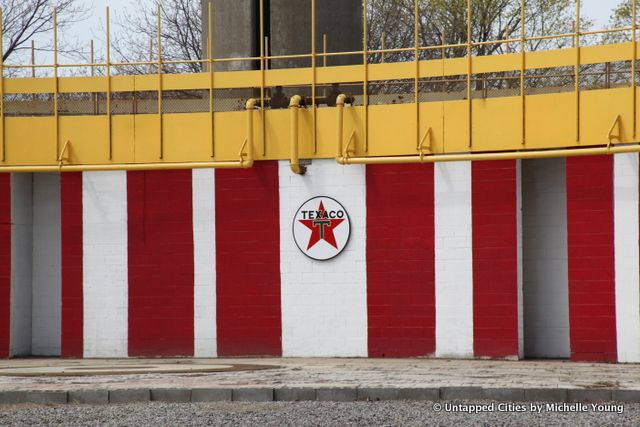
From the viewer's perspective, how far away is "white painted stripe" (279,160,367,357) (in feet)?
68.1

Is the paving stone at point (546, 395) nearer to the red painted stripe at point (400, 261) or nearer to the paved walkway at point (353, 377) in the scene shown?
the paved walkway at point (353, 377)

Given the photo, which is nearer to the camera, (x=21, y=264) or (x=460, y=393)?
(x=460, y=393)

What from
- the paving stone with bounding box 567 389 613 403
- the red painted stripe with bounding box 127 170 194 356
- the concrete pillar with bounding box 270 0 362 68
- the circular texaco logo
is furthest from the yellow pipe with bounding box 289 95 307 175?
the paving stone with bounding box 567 389 613 403

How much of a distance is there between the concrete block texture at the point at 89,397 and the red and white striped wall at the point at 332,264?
572cm

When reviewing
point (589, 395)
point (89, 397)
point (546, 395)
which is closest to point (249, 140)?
point (89, 397)

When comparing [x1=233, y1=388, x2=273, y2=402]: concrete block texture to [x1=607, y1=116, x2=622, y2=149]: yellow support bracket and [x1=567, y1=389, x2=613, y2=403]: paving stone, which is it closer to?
[x1=567, y1=389, x2=613, y2=403]: paving stone

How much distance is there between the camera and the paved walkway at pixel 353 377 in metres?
15.4

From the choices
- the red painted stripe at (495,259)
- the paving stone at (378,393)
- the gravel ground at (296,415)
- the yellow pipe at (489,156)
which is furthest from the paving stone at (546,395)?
the yellow pipe at (489,156)

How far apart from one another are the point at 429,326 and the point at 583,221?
2.92 meters

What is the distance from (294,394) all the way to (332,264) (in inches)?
223

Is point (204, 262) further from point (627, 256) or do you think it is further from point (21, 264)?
point (627, 256)

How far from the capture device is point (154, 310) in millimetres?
21469

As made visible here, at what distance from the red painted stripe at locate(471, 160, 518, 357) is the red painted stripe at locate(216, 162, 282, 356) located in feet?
10.8

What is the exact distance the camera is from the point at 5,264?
71.4ft
